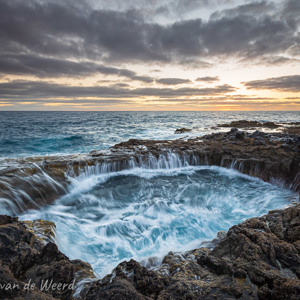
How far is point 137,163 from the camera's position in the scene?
35.1ft

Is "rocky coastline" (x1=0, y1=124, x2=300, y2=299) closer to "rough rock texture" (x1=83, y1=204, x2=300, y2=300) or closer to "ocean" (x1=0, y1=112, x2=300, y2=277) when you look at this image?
"rough rock texture" (x1=83, y1=204, x2=300, y2=300)

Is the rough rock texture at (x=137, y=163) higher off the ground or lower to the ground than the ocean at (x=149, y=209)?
higher

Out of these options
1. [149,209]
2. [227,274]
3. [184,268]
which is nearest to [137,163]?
[149,209]

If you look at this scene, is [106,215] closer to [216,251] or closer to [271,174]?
[216,251]

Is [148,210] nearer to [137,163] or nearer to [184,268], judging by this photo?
[137,163]

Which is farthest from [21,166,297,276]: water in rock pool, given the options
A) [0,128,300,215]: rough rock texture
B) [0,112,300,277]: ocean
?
[0,128,300,215]: rough rock texture

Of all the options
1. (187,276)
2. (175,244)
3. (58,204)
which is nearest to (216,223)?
(175,244)

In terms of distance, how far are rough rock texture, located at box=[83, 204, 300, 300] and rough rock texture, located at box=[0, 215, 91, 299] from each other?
0.40 metres

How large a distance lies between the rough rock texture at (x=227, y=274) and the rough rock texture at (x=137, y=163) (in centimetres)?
538

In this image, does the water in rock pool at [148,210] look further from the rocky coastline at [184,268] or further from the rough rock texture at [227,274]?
the rough rock texture at [227,274]

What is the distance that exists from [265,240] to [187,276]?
1470 mm

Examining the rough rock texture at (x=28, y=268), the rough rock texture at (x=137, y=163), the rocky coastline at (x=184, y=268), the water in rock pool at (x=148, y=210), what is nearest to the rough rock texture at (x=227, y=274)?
the rocky coastline at (x=184, y=268)

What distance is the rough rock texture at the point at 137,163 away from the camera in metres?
6.93

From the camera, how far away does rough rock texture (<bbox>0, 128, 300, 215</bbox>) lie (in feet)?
22.7
